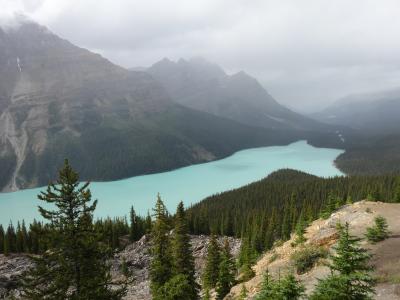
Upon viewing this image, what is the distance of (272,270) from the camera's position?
122 feet

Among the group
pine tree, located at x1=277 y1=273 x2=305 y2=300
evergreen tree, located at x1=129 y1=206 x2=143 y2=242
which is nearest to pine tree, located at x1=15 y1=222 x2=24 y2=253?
evergreen tree, located at x1=129 y1=206 x2=143 y2=242

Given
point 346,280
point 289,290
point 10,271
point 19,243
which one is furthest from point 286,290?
point 19,243

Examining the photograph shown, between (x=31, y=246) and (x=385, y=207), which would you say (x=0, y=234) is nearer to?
(x=31, y=246)

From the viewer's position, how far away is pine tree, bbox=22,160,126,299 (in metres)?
20.5

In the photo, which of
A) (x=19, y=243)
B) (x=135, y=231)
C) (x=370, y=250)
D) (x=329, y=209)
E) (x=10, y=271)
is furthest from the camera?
(x=135, y=231)

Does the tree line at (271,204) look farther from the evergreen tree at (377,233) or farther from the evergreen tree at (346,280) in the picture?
the evergreen tree at (346,280)

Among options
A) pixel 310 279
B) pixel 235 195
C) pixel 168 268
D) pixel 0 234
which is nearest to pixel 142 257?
pixel 0 234

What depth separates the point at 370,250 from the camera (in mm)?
30469

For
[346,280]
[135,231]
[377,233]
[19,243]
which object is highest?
[346,280]

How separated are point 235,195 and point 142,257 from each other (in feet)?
251

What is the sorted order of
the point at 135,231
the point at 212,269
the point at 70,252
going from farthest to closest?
the point at 135,231
the point at 212,269
the point at 70,252

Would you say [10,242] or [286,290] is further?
[10,242]

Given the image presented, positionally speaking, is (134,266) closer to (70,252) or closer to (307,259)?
(307,259)

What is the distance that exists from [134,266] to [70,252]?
58.2 metres
